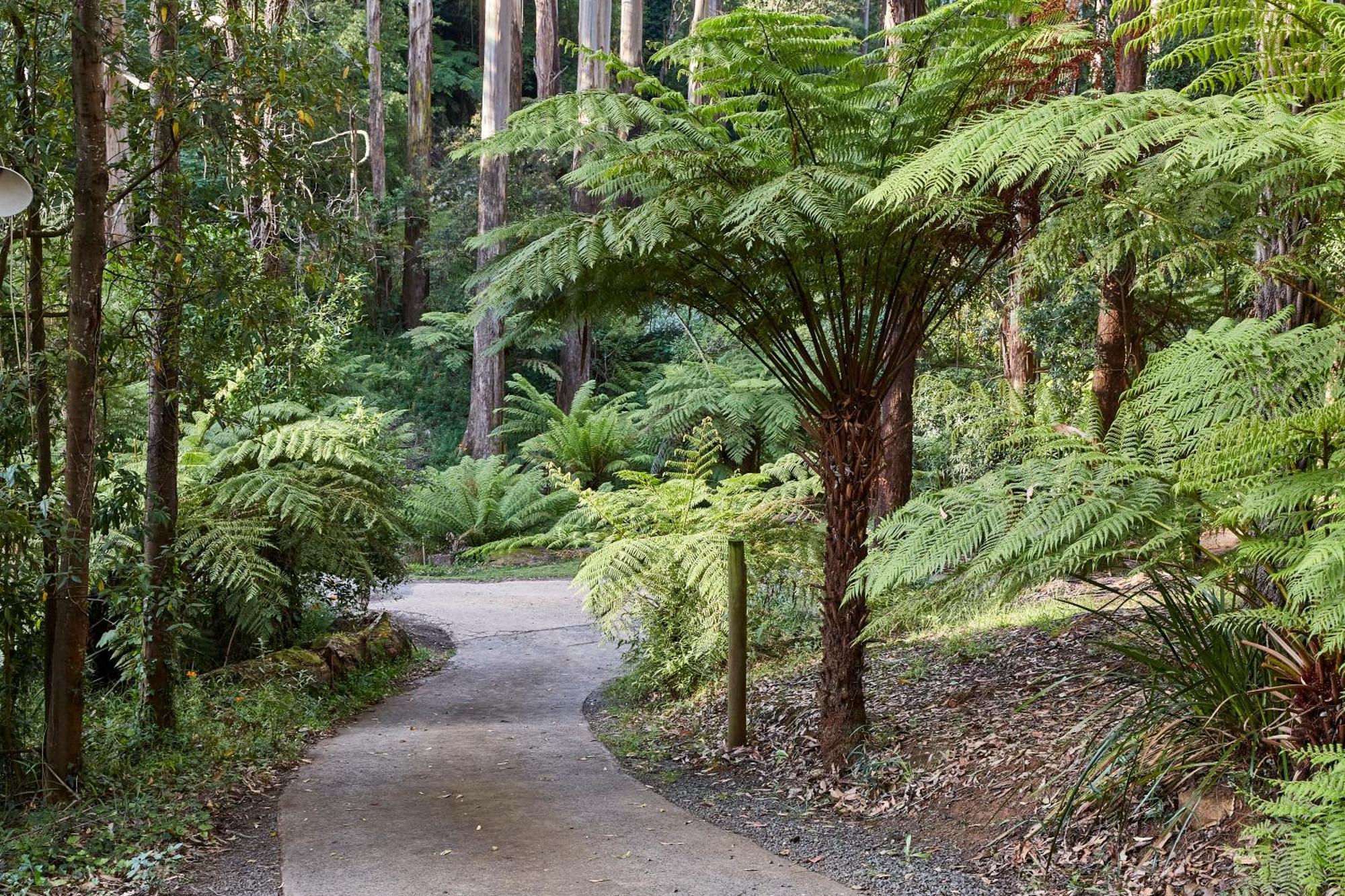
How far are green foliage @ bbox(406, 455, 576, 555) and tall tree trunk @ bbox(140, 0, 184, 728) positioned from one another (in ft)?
30.2

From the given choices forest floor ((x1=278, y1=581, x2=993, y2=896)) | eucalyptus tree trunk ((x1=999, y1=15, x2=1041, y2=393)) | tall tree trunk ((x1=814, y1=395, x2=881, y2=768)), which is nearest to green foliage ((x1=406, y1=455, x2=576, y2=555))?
eucalyptus tree trunk ((x1=999, y1=15, x2=1041, y2=393))

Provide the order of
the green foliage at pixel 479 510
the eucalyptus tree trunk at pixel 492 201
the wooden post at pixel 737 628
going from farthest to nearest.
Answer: the eucalyptus tree trunk at pixel 492 201 → the green foliage at pixel 479 510 → the wooden post at pixel 737 628

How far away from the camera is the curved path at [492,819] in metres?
3.87

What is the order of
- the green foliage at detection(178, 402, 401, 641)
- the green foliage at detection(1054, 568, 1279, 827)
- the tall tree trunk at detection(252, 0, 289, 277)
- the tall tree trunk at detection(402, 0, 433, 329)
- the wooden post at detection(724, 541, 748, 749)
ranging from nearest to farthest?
the green foliage at detection(1054, 568, 1279, 827) < the wooden post at detection(724, 541, 748, 749) < the green foliage at detection(178, 402, 401, 641) < the tall tree trunk at detection(252, 0, 289, 277) < the tall tree trunk at detection(402, 0, 433, 329)

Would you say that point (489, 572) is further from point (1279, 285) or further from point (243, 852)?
point (1279, 285)

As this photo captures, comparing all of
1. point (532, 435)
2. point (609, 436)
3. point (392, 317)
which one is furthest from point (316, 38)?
point (392, 317)

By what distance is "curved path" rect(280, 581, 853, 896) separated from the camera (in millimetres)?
3867

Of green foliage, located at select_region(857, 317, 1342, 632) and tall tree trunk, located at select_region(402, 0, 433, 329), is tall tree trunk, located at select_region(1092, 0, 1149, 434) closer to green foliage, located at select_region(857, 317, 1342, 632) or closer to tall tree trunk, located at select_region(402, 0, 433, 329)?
green foliage, located at select_region(857, 317, 1342, 632)

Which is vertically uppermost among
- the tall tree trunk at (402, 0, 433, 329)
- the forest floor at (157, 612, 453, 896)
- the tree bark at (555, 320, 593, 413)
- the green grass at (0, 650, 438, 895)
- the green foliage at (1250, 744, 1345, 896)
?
the tall tree trunk at (402, 0, 433, 329)

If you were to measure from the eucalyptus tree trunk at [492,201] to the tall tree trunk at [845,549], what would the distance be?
12350 mm

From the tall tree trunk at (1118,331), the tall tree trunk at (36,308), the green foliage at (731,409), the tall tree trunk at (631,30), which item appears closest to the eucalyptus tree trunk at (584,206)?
the tall tree trunk at (631,30)

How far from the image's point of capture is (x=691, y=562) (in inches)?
245

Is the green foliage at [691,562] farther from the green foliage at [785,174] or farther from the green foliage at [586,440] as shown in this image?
the green foliage at [586,440]

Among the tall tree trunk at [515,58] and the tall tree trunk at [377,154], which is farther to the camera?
the tall tree trunk at [377,154]
